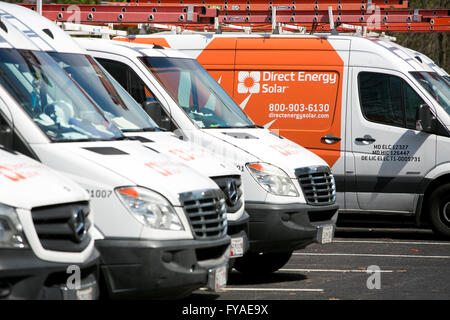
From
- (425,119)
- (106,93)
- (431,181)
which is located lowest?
(431,181)

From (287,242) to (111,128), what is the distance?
8.60ft

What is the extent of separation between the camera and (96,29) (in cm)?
Result: 1221

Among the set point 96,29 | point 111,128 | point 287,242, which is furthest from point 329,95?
point 111,128

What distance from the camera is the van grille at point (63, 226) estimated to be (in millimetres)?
5544

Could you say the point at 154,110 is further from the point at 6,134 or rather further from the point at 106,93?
the point at 6,134

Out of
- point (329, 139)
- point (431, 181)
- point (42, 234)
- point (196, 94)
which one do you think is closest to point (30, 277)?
point (42, 234)

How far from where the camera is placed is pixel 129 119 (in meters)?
8.59

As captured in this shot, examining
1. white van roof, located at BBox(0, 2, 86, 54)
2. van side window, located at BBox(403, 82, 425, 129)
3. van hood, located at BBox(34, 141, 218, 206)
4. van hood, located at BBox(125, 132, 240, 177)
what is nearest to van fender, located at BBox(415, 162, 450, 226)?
van side window, located at BBox(403, 82, 425, 129)

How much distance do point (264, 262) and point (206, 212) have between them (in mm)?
3392

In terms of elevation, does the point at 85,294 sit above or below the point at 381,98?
above

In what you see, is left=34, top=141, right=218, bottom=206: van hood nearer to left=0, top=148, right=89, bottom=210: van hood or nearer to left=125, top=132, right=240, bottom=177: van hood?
left=0, top=148, right=89, bottom=210: van hood

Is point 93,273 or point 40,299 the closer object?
point 40,299

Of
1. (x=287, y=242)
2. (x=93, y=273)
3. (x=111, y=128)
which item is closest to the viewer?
(x=93, y=273)
